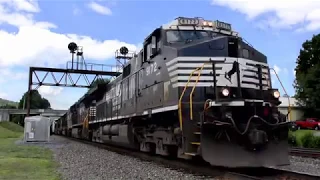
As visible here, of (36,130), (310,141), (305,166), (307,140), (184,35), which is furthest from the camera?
(36,130)

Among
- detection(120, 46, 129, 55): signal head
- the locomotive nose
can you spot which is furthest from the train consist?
detection(120, 46, 129, 55): signal head

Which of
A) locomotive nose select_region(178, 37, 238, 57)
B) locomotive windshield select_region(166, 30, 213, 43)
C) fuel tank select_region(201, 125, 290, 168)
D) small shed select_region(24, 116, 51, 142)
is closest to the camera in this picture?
fuel tank select_region(201, 125, 290, 168)

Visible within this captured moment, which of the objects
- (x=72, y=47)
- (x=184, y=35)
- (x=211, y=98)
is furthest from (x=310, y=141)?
(x=72, y=47)

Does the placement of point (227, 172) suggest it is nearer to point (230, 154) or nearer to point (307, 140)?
point (230, 154)

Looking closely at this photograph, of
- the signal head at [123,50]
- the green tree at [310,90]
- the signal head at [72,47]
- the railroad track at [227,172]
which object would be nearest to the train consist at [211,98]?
the railroad track at [227,172]

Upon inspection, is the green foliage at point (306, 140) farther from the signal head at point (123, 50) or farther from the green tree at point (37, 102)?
the green tree at point (37, 102)

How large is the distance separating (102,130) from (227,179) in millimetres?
13503

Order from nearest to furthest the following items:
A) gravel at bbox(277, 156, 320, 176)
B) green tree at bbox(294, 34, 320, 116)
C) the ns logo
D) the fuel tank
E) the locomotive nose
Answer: the fuel tank → the locomotive nose → gravel at bbox(277, 156, 320, 176) → the ns logo → green tree at bbox(294, 34, 320, 116)

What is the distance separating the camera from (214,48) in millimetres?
9648

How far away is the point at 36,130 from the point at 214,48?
1972 centimetres

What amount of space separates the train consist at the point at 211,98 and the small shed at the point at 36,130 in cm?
1600

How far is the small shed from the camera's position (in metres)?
26.0

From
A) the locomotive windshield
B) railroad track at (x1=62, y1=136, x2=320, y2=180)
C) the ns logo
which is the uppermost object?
the locomotive windshield

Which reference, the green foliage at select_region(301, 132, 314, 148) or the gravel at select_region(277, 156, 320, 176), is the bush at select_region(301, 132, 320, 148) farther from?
the gravel at select_region(277, 156, 320, 176)
